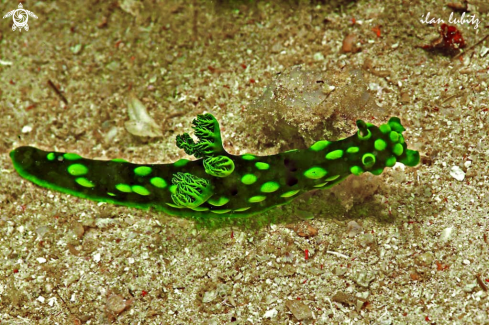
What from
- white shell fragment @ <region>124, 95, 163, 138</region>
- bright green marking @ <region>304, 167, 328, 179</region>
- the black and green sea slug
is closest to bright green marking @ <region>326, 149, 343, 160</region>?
the black and green sea slug

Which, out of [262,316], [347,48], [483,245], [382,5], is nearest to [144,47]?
[347,48]

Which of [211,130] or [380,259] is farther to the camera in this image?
[380,259]

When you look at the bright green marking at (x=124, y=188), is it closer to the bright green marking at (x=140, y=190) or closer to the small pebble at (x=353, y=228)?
the bright green marking at (x=140, y=190)

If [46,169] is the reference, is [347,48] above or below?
above

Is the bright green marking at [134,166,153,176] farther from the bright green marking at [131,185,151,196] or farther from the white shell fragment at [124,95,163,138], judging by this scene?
the white shell fragment at [124,95,163,138]

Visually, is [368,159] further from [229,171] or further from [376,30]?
[376,30]

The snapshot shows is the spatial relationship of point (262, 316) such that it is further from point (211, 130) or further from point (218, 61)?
point (218, 61)

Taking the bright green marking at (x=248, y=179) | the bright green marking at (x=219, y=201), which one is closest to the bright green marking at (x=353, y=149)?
the bright green marking at (x=248, y=179)

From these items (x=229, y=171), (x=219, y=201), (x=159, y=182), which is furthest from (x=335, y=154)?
(x=159, y=182)
